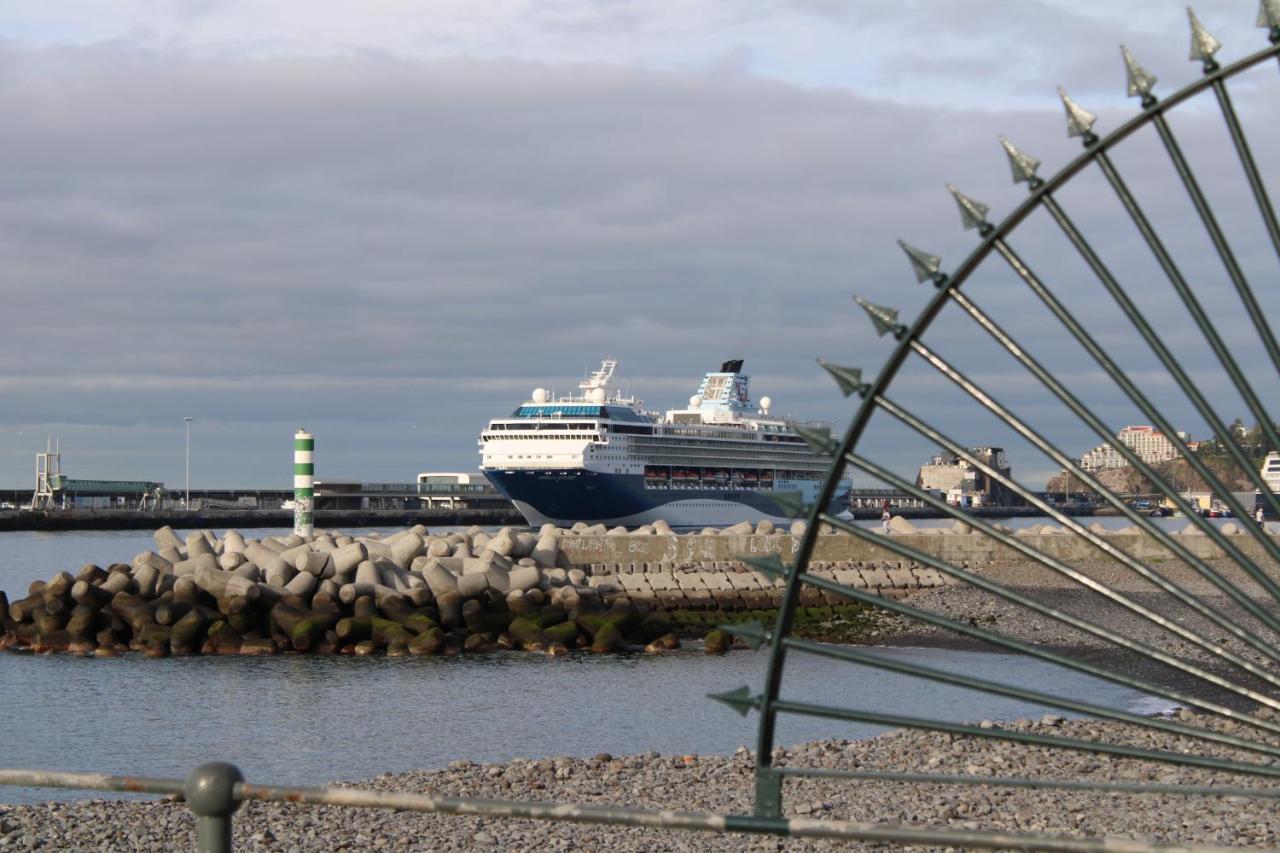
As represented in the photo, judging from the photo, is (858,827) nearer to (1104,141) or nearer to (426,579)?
(1104,141)

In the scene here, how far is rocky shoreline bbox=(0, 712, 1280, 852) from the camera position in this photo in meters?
8.16

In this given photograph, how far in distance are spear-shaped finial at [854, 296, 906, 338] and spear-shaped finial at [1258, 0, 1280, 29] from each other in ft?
3.13

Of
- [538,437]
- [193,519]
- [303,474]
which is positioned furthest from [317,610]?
[193,519]

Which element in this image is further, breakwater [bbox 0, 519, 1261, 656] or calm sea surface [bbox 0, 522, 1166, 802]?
breakwater [bbox 0, 519, 1261, 656]

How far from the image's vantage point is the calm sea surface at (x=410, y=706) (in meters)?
14.0

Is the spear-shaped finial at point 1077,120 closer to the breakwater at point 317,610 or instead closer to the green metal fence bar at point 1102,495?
the green metal fence bar at point 1102,495

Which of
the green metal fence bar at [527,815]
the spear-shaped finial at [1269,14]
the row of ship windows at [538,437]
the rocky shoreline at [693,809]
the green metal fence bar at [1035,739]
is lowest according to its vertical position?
the rocky shoreline at [693,809]

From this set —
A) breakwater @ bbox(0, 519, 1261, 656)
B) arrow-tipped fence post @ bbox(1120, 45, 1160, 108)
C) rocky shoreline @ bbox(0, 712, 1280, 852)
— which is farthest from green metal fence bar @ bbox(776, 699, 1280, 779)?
breakwater @ bbox(0, 519, 1261, 656)

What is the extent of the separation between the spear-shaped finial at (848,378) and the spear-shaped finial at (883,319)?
4.6 inches

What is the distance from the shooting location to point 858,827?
280 centimetres

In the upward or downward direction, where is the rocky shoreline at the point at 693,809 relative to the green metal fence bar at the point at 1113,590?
downward

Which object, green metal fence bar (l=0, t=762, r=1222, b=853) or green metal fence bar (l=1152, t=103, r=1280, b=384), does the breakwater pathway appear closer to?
green metal fence bar (l=0, t=762, r=1222, b=853)

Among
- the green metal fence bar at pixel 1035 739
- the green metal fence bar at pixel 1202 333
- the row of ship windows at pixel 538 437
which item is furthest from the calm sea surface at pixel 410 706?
Result: the row of ship windows at pixel 538 437

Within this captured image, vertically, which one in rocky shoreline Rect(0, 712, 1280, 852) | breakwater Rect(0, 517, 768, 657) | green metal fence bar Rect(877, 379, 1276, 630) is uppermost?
green metal fence bar Rect(877, 379, 1276, 630)
